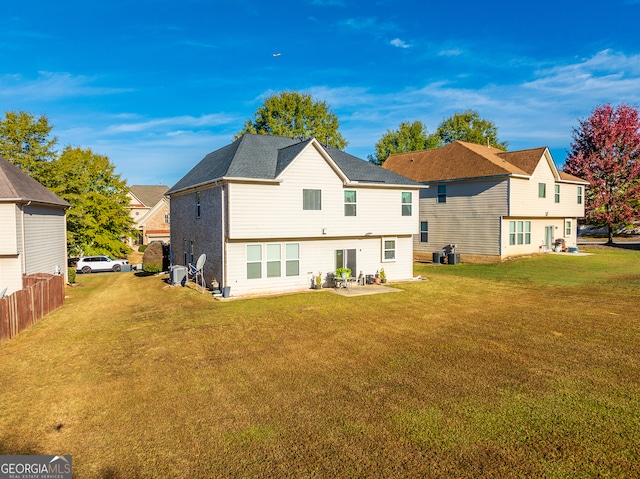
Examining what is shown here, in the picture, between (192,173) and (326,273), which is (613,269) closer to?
(326,273)

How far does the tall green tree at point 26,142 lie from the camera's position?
34000 millimetres

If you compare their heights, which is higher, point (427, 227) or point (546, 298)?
point (427, 227)

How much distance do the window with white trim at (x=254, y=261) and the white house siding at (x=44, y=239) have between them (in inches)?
425

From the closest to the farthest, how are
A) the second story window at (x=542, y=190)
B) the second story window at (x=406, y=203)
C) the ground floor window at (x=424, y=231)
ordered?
1. the second story window at (x=406, y=203)
2. the second story window at (x=542, y=190)
3. the ground floor window at (x=424, y=231)

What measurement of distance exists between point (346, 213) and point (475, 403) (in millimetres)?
15877

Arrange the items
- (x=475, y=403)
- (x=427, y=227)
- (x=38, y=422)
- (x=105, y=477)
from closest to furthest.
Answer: (x=105, y=477) < (x=38, y=422) < (x=475, y=403) < (x=427, y=227)

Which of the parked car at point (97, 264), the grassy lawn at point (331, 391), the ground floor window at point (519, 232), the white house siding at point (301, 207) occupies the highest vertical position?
the white house siding at point (301, 207)

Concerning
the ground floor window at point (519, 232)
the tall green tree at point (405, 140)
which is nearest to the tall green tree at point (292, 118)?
the tall green tree at point (405, 140)

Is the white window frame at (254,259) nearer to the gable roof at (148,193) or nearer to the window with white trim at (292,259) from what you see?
the window with white trim at (292,259)

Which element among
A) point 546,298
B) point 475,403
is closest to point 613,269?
point 546,298

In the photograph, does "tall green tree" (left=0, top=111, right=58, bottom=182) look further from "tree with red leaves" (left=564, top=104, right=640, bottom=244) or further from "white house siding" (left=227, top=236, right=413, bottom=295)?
"tree with red leaves" (left=564, top=104, right=640, bottom=244)

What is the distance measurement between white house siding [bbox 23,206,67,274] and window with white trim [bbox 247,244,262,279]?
10.8 metres

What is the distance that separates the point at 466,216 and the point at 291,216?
1944cm

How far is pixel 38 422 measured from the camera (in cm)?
790
